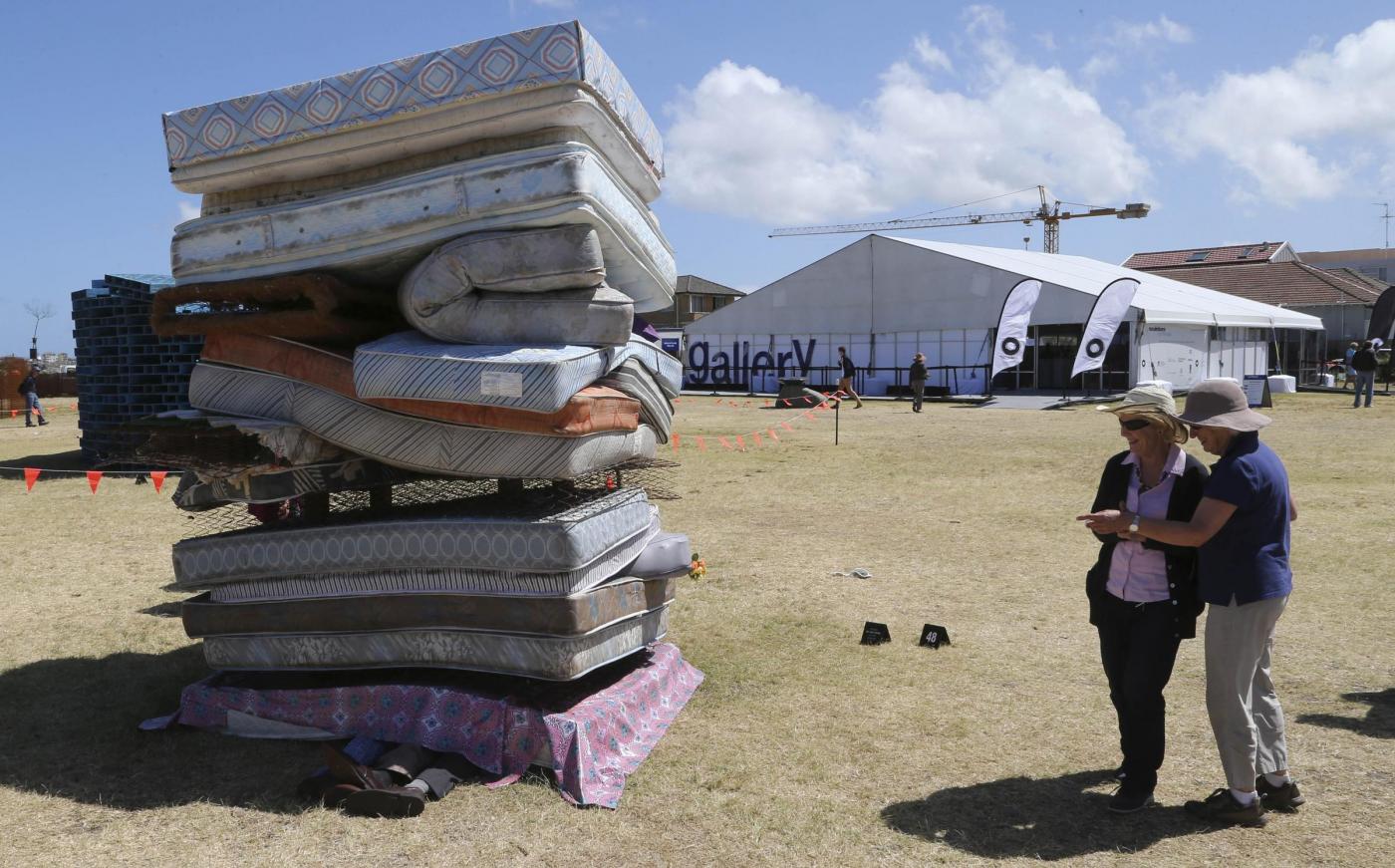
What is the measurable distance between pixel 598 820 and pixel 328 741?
5.17 ft

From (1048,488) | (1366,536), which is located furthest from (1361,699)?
(1048,488)

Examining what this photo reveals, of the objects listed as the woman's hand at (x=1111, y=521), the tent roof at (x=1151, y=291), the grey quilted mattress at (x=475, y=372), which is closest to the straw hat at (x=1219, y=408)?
the woman's hand at (x=1111, y=521)

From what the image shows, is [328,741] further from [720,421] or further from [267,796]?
[720,421]

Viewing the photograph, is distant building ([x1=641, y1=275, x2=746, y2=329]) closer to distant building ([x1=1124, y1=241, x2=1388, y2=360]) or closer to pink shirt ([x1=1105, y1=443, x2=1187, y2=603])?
distant building ([x1=1124, y1=241, x2=1388, y2=360])

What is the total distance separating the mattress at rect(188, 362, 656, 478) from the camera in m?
4.76

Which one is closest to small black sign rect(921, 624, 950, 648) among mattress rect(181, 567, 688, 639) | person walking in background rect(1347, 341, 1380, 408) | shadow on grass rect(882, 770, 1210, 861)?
shadow on grass rect(882, 770, 1210, 861)

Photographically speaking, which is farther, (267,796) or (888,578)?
(888,578)

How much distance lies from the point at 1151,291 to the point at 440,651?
1338 inches

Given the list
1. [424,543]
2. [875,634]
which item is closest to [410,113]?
[424,543]

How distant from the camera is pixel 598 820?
13.7ft

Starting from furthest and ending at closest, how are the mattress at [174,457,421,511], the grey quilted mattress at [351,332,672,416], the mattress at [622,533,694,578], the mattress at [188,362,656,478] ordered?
1. the mattress at [622,533,694,578]
2. the mattress at [174,457,421,511]
3. the mattress at [188,362,656,478]
4. the grey quilted mattress at [351,332,672,416]

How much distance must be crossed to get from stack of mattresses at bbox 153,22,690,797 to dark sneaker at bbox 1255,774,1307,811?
9.47 ft

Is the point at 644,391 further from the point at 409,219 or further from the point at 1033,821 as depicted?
the point at 1033,821

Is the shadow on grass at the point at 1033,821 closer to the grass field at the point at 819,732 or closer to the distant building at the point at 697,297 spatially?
the grass field at the point at 819,732
